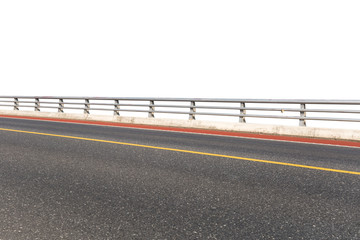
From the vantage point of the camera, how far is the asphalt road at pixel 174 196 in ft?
10.8

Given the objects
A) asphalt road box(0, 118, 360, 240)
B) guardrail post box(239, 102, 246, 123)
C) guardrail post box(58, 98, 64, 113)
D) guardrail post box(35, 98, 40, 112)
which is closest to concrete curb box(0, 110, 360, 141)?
guardrail post box(239, 102, 246, 123)

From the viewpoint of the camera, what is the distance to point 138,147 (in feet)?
28.2

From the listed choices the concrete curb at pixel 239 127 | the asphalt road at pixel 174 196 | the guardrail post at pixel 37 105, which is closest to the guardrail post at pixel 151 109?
the concrete curb at pixel 239 127

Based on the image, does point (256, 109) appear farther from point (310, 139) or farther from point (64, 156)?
point (64, 156)

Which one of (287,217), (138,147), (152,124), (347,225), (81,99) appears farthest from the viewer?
(81,99)

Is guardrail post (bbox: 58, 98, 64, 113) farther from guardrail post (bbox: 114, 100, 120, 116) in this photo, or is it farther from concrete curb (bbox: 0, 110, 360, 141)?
guardrail post (bbox: 114, 100, 120, 116)

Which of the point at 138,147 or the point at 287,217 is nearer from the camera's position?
the point at 287,217

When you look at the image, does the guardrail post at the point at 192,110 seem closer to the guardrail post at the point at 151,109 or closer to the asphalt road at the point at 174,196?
the guardrail post at the point at 151,109

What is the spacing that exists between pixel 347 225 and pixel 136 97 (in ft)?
43.6

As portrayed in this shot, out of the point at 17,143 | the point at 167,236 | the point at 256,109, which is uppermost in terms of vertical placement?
the point at 256,109

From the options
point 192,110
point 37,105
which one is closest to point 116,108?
point 192,110

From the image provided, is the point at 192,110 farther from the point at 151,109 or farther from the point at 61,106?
the point at 61,106

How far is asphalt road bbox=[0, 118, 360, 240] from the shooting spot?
330cm

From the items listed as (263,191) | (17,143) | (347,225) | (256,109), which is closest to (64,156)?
(17,143)
